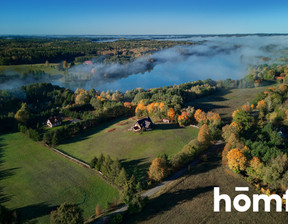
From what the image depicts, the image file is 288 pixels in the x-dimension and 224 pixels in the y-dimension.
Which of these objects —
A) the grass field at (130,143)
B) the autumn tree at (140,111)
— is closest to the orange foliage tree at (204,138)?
the grass field at (130,143)

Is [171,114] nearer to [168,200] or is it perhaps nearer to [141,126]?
[141,126]

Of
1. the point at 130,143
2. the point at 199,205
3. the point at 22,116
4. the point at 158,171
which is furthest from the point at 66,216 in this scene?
the point at 22,116

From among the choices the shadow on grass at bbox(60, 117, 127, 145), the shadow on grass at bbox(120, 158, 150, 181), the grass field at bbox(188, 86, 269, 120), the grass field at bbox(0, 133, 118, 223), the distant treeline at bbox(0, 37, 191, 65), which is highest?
the distant treeline at bbox(0, 37, 191, 65)

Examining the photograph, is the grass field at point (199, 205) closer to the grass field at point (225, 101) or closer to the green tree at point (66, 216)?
the green tree at point (66, 216)

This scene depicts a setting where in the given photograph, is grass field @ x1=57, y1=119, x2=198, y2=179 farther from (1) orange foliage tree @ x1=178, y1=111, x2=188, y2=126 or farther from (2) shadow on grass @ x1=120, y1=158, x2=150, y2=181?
(1) orange foliage tree @ x1=178, y1=111, x2=188, y2=126

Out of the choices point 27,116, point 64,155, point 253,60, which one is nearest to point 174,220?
point 64,155

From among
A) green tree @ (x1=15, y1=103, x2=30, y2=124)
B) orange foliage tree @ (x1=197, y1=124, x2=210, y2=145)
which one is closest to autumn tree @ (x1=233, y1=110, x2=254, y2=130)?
orange foliage tree @ (x1=197, y1=124, x2=210, y2=145)
